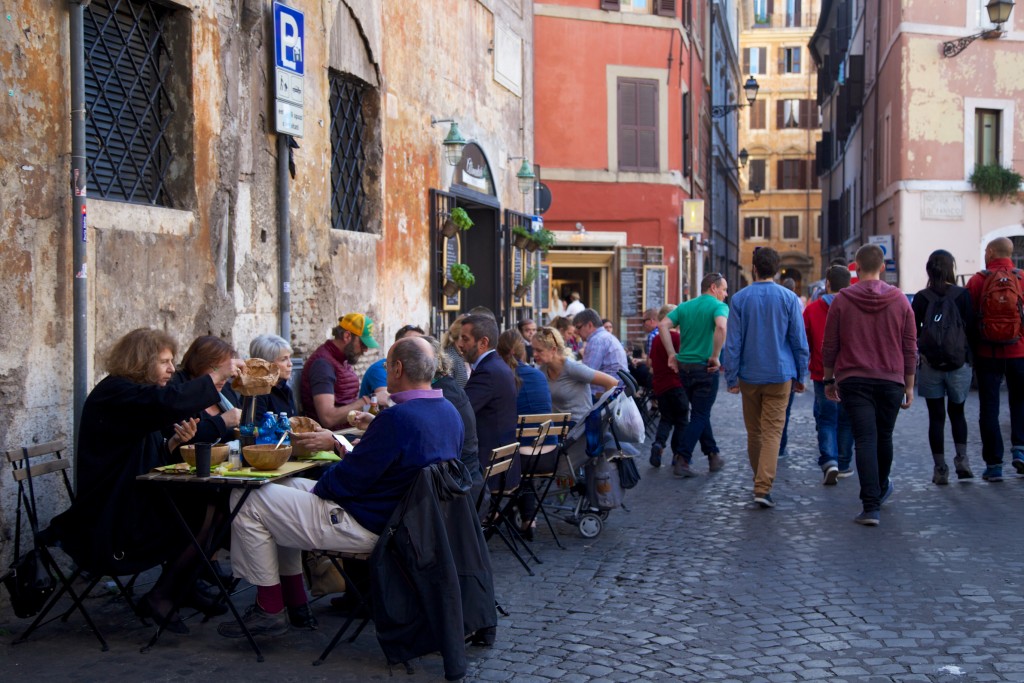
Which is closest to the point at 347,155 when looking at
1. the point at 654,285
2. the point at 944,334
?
the point at 944,334

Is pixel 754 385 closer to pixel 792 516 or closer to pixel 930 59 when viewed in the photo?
pixel 792 516

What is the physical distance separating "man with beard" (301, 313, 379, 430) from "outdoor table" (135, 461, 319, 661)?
8.03 ft

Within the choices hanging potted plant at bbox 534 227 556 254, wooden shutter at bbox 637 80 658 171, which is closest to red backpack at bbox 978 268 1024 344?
hanging potted plant at bbox 534 227 556 254

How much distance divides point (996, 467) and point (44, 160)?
7.07 meters

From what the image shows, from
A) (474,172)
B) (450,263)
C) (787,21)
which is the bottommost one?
(450,263)

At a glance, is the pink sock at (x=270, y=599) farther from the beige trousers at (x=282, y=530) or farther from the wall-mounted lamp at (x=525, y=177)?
the wall-mounted lamp at (x=525, y=177)

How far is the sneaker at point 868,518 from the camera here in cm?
761

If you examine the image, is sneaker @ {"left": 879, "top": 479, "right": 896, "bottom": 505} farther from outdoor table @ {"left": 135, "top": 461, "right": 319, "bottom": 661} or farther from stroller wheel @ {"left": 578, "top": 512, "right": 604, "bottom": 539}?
outdoor table @ {"left": 135, "top": 461, "right": 319, "bottom": 661}

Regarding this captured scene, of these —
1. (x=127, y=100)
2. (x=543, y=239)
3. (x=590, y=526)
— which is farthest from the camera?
(x=543, y=239)

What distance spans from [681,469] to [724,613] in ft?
14.6

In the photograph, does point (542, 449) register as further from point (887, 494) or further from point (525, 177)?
point (525, 177)

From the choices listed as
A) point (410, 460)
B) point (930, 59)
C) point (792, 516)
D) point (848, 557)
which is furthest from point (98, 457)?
point (930, 59)

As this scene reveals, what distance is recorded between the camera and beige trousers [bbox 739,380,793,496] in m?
8.34

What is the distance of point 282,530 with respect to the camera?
16.4 ft
